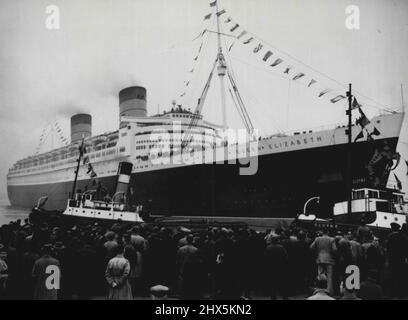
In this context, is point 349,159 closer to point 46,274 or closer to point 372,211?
point 372,211

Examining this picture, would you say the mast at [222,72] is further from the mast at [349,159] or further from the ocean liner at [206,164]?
the mast at [349,159]

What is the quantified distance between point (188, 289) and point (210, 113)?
238 inches

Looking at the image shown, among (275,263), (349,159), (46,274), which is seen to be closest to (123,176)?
(349,159)

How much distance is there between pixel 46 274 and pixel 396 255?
14.4 ft

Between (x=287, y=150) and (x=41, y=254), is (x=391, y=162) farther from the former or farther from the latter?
(x=41, y=254)

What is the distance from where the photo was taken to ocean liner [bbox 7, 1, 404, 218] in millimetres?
10000

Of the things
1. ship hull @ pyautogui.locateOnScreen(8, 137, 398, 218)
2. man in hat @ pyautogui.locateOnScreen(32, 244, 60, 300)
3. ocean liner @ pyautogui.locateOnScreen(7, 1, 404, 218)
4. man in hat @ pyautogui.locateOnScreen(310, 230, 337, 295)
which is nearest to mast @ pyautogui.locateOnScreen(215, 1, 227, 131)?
ocean liner @ pyautogui.locateOnScreen(7, 1, 404, 218)

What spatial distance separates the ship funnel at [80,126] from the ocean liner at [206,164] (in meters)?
0.03

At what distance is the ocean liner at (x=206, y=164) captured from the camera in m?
10.0

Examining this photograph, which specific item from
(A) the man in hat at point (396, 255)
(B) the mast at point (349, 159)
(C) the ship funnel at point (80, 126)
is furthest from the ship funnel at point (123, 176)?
(A) the man in hat at point (396, 255)

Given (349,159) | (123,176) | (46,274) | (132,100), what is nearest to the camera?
(46,274)

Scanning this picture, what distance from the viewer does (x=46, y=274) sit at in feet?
14.8

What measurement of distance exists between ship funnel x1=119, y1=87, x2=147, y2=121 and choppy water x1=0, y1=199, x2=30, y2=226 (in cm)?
345
